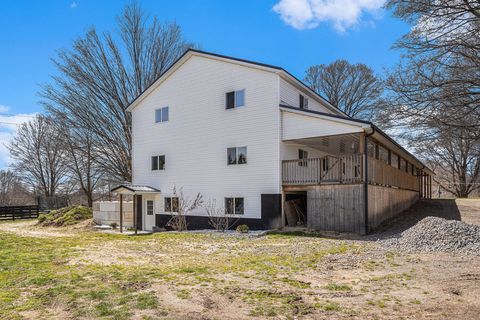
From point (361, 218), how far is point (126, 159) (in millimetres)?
20270

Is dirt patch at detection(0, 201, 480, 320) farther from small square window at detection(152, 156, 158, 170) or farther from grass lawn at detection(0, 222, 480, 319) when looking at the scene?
small square window at detection(152, 156, 158, 170)

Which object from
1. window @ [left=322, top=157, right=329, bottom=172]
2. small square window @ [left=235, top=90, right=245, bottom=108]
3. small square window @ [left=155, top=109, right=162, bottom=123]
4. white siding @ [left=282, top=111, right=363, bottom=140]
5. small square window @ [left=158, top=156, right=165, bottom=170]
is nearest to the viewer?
white siding @ [left=282, top=111, right=363, bottom=140]

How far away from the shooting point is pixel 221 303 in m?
5.66

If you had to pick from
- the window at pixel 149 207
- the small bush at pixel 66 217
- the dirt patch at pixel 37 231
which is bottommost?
the dirt patch at pixel 37 231

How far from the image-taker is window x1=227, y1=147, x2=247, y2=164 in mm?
18000

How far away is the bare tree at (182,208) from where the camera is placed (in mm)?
19688

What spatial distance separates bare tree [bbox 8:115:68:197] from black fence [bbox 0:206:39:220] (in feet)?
21.3

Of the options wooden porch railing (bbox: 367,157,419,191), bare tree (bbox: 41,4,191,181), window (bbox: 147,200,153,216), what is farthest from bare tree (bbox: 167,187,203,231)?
bare tree (bbox: 41,4,191,181)

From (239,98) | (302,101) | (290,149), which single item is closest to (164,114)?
(239,98)

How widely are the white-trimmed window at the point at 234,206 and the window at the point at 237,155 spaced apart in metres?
1.87

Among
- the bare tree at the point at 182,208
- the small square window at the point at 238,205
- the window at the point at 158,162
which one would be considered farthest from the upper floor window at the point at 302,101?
the window at the point at 158,162

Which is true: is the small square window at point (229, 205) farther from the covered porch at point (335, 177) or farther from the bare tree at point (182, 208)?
the covered porch at point (335, 177)

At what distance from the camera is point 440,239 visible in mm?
10852

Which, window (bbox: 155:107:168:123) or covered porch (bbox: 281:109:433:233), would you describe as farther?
window (bbox: 155:107:168:123)
